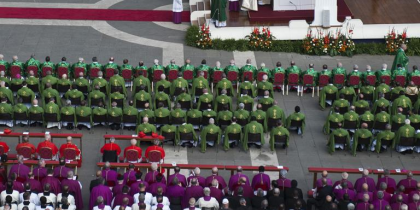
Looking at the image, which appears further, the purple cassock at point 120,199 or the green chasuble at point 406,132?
the green chasuble at point 406,132

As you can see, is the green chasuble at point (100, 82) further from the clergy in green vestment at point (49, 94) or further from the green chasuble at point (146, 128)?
the green chasuble at point (146, 128)

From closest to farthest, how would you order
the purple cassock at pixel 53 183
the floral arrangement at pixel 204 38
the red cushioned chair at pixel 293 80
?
the purple cassock at pixel 53 183
the red cushioned chair at pixel 293 80
the floral arrangement at pixel 204 38

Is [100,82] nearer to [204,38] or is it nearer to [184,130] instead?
[184,130]

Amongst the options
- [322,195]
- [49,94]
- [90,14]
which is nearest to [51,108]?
[49,94]

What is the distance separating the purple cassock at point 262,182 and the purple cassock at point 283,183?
43 cm

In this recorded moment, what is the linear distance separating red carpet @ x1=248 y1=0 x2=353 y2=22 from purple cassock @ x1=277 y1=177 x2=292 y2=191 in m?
14.5

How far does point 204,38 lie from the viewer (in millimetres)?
39000

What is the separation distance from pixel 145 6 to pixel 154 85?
32.4ft

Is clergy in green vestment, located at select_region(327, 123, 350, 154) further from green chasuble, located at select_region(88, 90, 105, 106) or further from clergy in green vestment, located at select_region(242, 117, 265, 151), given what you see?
green chasuble, located at select_region(88, 90, 105, 106)

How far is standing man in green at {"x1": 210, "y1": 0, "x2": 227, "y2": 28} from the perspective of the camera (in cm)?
3903

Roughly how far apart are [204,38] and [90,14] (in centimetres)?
639

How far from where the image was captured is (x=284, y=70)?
3488 centimetres

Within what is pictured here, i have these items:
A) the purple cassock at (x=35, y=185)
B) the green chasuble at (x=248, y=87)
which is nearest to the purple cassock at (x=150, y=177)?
the purple cassock at (x=35, y=185)

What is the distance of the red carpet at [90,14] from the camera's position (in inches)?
1666
